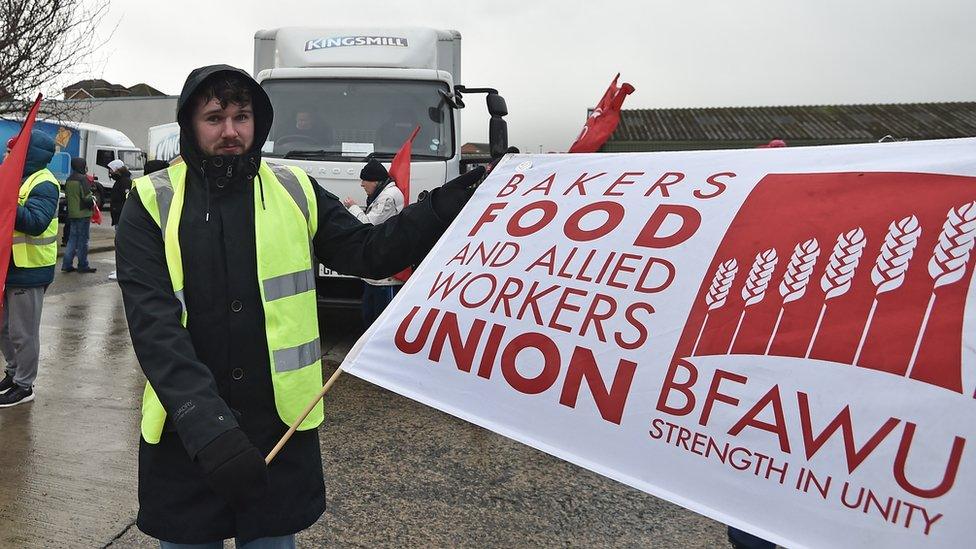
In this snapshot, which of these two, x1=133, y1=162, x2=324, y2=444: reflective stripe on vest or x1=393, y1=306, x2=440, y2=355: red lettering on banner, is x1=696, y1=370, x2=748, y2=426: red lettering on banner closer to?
x1=393, y1=306, x2=440, y2=355: red lettering on banner

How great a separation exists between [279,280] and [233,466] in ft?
1.67

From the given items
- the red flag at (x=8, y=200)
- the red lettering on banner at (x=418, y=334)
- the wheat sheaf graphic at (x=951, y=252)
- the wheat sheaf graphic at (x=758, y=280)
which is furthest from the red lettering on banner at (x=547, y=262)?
the red flag at (x=8, y=200)

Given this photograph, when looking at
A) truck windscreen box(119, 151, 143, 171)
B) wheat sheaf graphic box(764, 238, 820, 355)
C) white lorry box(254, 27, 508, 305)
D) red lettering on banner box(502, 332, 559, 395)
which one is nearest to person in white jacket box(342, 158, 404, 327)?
white lorry box(254, 27, 508, 305)

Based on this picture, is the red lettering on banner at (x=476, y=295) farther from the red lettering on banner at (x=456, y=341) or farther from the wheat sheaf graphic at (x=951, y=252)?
the wheat sheaf graphic at (x=951, y=252)

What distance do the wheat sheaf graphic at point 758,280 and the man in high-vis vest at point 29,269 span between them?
4.46 m

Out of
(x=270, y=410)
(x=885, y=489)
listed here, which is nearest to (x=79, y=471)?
(x=270, y=410)

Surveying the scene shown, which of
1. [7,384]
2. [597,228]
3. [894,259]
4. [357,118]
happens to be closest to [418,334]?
[597,228]

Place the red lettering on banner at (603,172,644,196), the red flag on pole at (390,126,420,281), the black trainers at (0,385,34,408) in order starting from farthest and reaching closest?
the red flag on pole at (390,126,420,281) → the black trainers at (0,385,34,408) → the red lettering on banner at (603,172,644,196)

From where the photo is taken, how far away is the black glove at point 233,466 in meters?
1.68

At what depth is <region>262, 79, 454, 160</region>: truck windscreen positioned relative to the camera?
6844mm

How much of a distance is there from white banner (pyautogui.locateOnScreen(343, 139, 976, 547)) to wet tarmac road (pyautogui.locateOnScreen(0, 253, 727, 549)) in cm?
159

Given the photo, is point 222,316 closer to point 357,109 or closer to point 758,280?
point 758,280

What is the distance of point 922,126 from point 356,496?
39.2 meters

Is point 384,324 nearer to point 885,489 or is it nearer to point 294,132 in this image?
point 885,489
